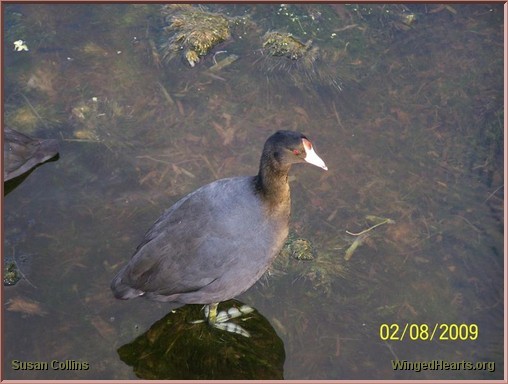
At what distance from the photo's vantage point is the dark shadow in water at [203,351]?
5.19 meters

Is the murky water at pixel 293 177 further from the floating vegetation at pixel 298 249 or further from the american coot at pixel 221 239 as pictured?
the american coot at pixel 221 239

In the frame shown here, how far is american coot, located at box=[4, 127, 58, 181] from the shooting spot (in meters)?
6.10

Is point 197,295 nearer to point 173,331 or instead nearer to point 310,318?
point 173,331

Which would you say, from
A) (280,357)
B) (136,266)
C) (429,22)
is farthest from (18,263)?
(429,22)

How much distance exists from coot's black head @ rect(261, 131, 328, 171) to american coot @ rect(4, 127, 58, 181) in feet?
8.36

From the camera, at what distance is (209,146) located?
6539 millimetres

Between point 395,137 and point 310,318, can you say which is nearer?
point 310,318

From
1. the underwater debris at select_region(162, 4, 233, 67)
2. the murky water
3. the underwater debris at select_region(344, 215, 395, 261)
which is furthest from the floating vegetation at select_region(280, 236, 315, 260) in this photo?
the underwater debris at select_region(162, 4, 233, 67)

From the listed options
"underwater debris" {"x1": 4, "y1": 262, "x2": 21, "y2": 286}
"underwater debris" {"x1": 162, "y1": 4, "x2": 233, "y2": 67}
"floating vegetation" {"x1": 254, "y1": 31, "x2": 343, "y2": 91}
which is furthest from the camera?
"underwater debris" {"x1": 162, "y1": 4, "x2": 233, "y2": 67}

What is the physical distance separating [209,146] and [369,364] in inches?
107

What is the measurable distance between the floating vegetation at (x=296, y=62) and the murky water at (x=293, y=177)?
0.04 meters

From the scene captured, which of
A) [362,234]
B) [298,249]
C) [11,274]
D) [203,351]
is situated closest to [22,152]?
[11,274]

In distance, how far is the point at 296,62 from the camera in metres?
7.16

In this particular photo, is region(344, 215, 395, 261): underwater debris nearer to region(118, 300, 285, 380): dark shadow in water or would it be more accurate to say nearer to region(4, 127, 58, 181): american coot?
region(118, 300, 285, 380): dark shadow in water
